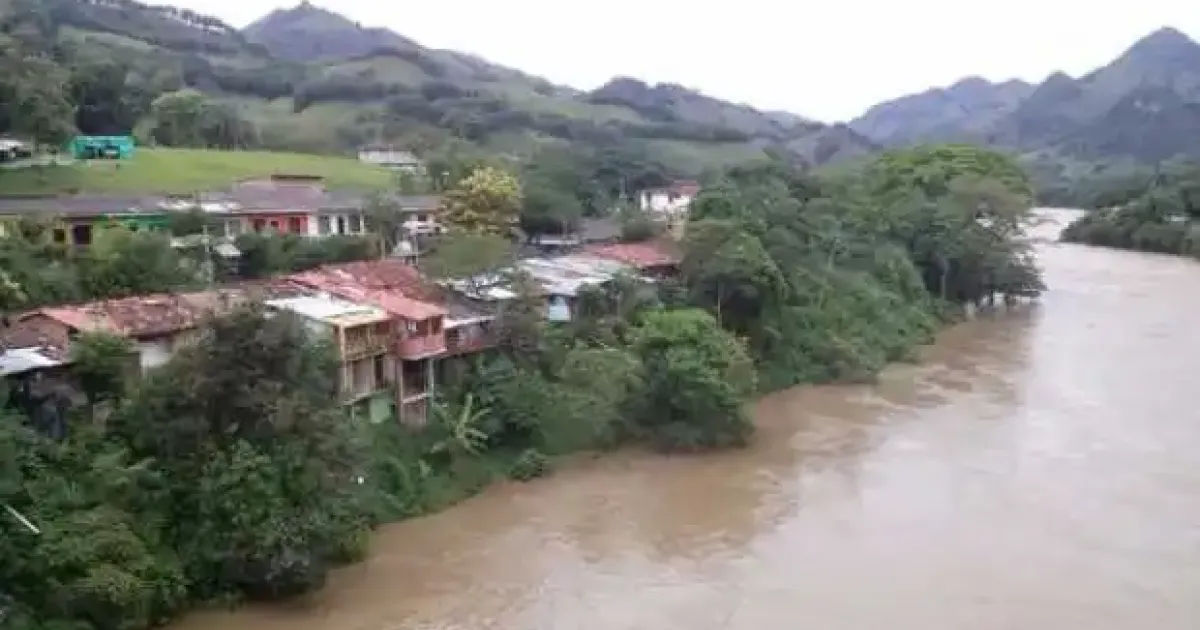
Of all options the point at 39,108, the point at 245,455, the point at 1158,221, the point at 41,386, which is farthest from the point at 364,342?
the point at 1158,221

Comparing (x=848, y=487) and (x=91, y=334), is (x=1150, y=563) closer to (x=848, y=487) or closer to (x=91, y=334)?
(x=848, y=487)

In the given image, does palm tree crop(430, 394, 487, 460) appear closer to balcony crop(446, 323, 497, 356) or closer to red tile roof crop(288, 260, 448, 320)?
balcony crop(446, 323, 497, 356)

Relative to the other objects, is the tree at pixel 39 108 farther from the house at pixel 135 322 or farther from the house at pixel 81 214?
the house at pixel 135 322

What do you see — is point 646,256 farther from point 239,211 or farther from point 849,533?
point 849,533

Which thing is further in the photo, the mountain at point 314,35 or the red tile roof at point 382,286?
the mountain at point 314,35

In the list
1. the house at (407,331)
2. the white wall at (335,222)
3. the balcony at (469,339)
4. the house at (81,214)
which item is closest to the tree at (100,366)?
the house at (407,331)

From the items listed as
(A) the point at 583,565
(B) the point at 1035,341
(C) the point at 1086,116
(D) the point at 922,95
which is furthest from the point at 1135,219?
(D) the point at 922,95
